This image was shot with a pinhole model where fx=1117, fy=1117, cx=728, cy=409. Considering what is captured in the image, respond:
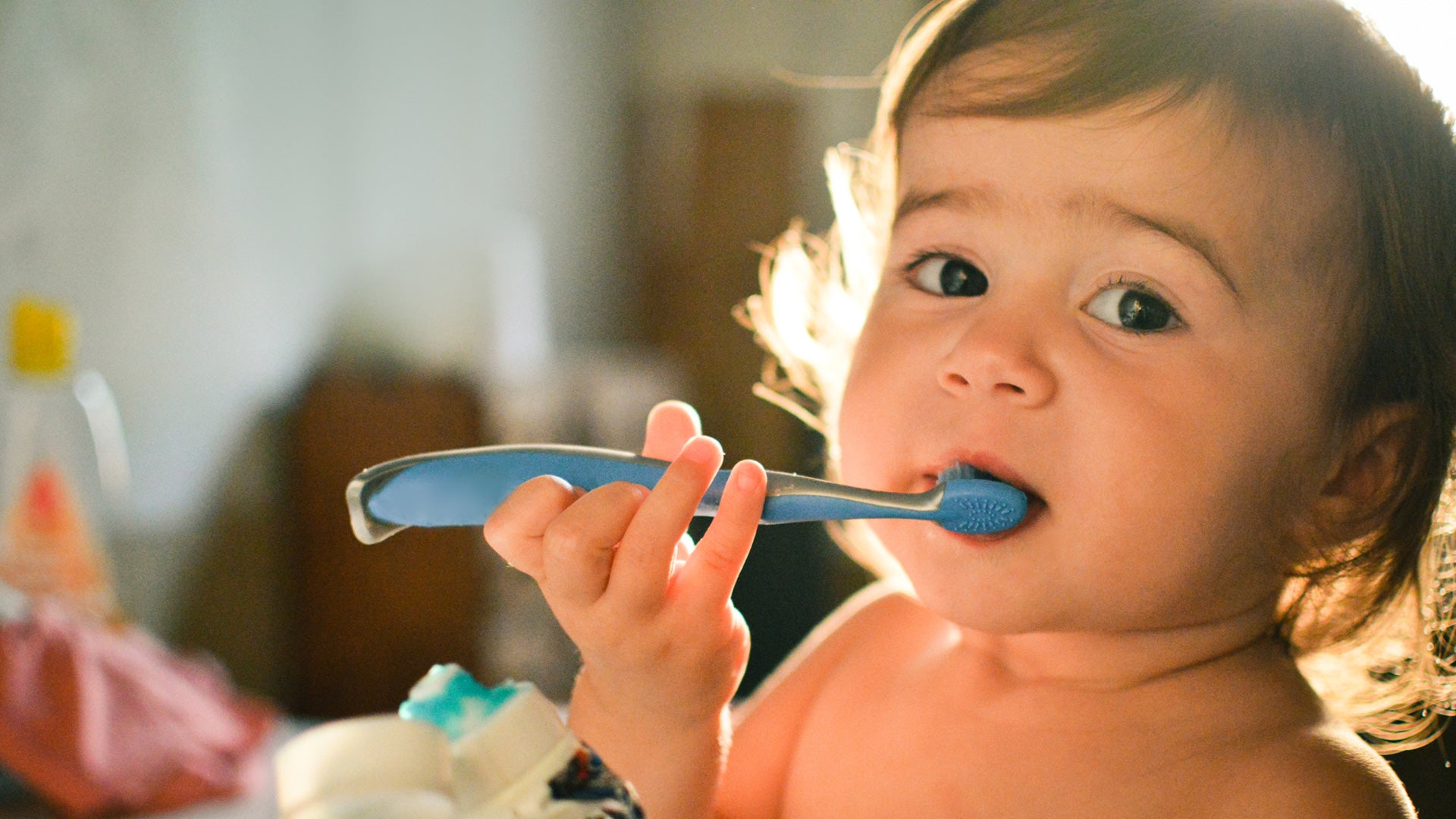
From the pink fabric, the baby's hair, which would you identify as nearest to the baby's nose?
the baby's hair

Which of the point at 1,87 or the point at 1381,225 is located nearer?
the point at 1381,225

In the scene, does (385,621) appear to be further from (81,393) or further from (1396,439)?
(1396,439)

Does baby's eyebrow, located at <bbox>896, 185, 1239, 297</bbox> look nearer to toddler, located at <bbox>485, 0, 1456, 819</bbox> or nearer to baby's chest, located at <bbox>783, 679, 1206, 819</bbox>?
toddler, located at <bbox>485, 0, 1456, 819</bbox>

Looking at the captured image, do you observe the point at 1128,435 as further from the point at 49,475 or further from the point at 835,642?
the point at 49,475

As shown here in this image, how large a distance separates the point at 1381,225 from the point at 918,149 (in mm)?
212

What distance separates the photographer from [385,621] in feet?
5.42

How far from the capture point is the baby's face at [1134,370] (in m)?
0.47

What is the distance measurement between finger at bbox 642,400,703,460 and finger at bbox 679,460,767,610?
0.12 metres

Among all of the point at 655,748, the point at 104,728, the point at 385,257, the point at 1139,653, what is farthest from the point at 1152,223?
the point at 385,257

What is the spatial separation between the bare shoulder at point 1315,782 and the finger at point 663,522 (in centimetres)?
26

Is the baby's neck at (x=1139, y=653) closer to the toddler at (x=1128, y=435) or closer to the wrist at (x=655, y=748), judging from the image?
the toddler at (x=1128, y=435)

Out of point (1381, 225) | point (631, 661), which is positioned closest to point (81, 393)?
point (631, 661)

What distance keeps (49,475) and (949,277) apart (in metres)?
0.81

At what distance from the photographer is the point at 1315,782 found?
18.3 inches
